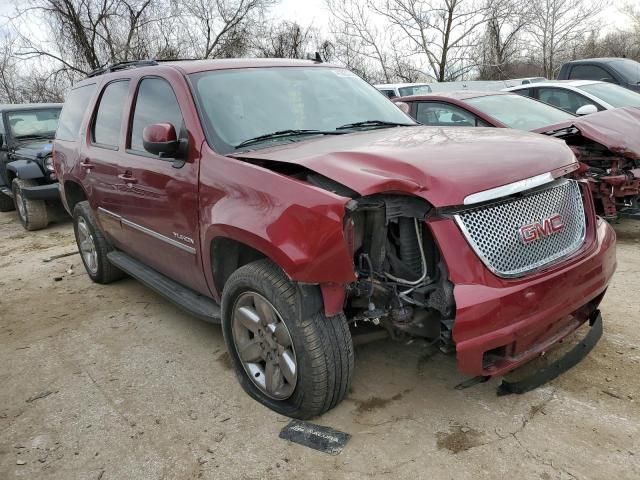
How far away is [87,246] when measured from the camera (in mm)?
5383

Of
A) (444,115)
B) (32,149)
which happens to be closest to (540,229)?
(444,115)

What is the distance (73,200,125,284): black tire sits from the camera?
4992 millimetres

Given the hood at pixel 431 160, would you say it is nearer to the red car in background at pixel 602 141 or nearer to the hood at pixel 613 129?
the red car in background at pixel 602 141

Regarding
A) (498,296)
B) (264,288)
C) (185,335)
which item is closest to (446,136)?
(498,296)

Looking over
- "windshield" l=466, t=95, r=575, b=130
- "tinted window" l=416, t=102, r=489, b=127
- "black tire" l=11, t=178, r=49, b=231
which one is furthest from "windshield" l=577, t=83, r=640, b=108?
"black tire" l=11, t=178, r=49, b=231

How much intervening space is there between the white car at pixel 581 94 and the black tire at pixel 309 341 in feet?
19.5

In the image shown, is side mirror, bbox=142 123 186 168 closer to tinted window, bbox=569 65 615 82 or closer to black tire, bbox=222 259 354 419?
black tire, bbox=222 259 354 419

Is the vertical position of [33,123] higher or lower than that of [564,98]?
higher

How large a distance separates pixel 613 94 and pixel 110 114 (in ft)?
21.9

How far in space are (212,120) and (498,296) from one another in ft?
6.32

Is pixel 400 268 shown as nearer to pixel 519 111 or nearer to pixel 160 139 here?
pixel 160 139

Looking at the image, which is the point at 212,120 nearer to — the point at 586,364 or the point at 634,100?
the point at 586,364

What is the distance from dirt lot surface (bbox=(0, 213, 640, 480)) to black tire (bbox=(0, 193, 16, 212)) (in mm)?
7258

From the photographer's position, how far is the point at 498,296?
228 cm
